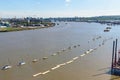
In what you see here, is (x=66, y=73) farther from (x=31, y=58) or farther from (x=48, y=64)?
(x=31, y=58)

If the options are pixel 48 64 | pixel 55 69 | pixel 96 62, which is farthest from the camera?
pixel 96 62

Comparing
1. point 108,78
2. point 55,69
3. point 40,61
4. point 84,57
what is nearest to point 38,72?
point 55,69

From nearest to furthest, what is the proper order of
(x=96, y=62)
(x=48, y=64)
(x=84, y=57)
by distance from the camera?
(x=48, y=64), (x=96, y=62), (x=84, y=57)

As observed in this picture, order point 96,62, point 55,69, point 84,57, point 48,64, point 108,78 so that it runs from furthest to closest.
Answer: point 84,57 → point 96,62 → point 48,64 → point 55,69 → point 108,78

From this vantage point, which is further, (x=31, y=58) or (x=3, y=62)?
(x=31, y=58)

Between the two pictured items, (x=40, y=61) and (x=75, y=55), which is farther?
(x=75, y=55)

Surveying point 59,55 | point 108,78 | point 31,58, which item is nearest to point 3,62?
point 31,58

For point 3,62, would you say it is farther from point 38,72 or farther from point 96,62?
point 96,62

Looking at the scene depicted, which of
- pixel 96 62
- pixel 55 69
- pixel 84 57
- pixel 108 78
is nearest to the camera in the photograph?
pixel 108 78
